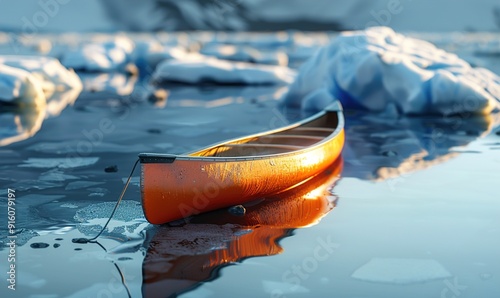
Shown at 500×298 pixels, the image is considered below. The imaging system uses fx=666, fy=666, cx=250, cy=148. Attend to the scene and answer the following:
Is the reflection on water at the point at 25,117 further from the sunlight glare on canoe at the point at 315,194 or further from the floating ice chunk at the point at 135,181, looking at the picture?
the sunlight glare on canoe at the point at 315,194

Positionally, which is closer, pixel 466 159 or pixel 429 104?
pixel 466 159

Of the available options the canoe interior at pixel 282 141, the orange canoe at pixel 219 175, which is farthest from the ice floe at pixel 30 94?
the orange canoe at pixel 219 175

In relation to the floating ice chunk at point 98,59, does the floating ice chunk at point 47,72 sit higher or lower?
higher

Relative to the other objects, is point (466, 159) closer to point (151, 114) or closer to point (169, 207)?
point (169, 207)

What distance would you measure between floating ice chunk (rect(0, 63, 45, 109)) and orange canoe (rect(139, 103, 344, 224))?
32.6ft

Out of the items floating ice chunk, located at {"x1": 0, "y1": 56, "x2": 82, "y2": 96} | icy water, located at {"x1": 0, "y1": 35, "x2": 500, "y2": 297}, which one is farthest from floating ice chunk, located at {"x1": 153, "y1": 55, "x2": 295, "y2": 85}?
icy water, located at {"x1": 0, "y1": 35, "x2": 500, "y2": 297}

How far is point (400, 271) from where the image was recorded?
5.75 m

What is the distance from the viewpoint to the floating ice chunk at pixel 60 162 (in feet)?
33.5

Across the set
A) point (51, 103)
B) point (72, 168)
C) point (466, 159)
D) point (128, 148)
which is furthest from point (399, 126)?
point (51, 103)

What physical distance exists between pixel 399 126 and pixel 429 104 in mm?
1816

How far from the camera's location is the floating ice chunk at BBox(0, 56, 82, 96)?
21.9m

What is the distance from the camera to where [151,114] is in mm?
17141

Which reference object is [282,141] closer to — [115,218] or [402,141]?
[402,141]

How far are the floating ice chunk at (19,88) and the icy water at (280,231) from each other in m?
5.46
